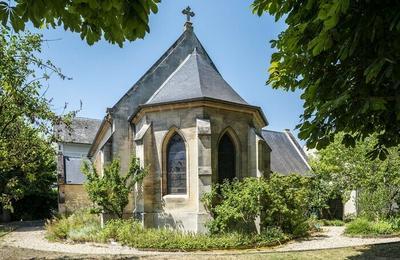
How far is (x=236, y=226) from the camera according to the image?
14102 millimetres

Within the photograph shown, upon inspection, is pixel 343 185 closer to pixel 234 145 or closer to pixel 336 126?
pixel 234 145

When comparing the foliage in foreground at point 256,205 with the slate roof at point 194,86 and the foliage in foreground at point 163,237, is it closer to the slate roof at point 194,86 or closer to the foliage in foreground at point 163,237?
the foliage in foreground at point 163,237

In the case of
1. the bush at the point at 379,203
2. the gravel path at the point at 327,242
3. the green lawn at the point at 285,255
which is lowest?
the gravel path at the point at 327,242

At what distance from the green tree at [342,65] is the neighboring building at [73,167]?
407 inches

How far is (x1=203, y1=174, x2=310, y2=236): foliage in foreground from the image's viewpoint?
13.7m

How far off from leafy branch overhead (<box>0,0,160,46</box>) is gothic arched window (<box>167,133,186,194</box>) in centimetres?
1219

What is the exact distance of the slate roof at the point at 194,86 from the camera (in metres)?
15.8

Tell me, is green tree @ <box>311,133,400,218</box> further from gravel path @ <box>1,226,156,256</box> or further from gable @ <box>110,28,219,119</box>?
gravel path @ <box>1,226,156,256</box>

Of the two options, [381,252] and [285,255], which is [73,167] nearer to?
[285,255]

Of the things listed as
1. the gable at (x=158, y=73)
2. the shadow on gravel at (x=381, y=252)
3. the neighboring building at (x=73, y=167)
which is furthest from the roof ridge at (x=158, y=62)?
the shadow on gravel at (x=381, y=252)

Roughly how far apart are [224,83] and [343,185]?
1128 cm

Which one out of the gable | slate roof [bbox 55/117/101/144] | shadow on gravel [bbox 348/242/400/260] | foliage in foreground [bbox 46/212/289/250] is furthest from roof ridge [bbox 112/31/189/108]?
slate roof [bbox 55/117/101/144]

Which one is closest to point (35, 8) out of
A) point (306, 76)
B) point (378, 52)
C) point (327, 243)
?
point (378, 52)

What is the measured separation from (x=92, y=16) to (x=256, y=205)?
11.4 m
